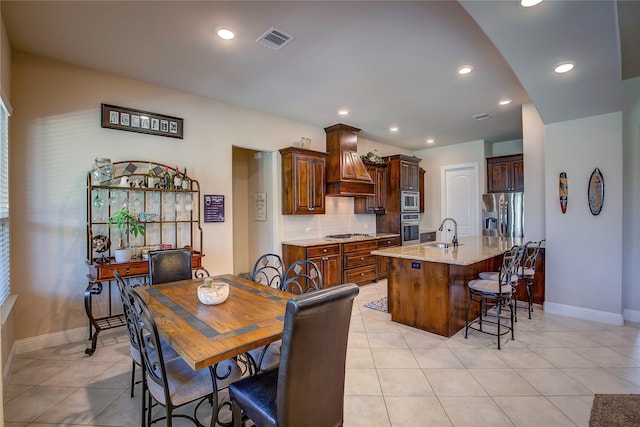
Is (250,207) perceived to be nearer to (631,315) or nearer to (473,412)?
(473,412)

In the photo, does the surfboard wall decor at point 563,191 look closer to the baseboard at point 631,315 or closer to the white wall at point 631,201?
the white wall at point 631,201

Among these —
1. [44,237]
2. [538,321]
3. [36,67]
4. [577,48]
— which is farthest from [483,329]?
[36,67]

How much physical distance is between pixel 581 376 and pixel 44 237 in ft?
16.4

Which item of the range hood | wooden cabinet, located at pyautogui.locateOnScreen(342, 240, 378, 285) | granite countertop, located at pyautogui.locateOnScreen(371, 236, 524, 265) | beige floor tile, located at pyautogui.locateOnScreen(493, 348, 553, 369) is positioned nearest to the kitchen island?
granite countertop, located at pyautogui.locateOnScreen(371, 236, 524, 265)

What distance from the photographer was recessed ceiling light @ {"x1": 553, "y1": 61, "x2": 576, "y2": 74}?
8.11ft

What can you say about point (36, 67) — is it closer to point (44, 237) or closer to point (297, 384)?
point (44, 237)

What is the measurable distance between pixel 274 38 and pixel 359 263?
150 inches

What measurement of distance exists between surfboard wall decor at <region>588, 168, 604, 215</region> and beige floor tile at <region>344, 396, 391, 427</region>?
3.46m

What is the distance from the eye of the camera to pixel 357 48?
9.27 ft

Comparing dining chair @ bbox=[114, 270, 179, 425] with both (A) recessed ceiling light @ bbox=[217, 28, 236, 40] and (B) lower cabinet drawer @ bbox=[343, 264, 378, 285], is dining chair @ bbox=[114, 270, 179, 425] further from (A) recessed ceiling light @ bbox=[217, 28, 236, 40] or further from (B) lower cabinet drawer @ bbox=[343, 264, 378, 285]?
(B) lower cabinet drawer @ bbox=[343, 264, 378, 285]

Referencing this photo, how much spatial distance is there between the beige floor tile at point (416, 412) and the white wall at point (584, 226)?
2863 mm

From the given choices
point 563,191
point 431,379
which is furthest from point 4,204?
point 563,191

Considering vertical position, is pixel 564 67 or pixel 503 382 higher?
pixel 564 67

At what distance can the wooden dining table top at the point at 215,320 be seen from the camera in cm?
142
